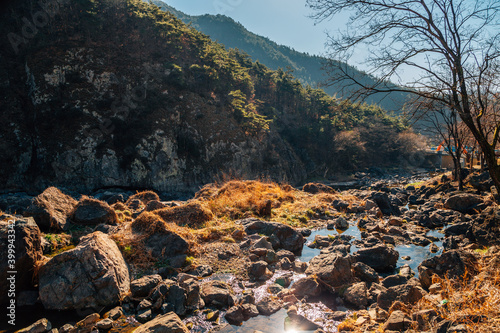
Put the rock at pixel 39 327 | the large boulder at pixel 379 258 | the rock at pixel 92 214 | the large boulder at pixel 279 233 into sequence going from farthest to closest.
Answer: the large boulder at pixel 279 233 < the rock at pixel 92 214 < the large boulder at pixel 379 258 < the rock at pixel 39 327

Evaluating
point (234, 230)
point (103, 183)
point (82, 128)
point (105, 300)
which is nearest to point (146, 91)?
point (82, 128)

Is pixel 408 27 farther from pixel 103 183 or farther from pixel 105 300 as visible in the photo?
pixel 103 183

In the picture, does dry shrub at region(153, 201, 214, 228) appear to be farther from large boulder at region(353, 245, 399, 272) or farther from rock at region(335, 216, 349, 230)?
rock at region(335, 216, 349, 230)

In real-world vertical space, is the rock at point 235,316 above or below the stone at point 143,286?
above

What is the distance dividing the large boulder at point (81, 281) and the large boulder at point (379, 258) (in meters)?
6.24

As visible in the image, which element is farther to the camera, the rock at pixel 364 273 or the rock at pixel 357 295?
the rock at pixel 364 273

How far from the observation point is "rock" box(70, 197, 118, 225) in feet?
29.9

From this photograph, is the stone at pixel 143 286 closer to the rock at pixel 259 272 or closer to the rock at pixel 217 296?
the rock at pixel 217 296

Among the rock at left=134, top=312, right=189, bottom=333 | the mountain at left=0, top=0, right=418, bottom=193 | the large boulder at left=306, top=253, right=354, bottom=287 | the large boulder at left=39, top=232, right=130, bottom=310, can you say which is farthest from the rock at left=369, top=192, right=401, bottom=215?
the large boulder at left=39, top=232, right=130, bottom=310

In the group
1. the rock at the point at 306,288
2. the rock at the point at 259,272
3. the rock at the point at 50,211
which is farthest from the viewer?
the rock at the point at 50,211

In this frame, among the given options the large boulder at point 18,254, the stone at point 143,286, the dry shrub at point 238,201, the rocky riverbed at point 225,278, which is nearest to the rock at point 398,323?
the rocky riverbed at point 225,278

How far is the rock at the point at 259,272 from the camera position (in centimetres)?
689

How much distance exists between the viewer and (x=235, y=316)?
5.15m

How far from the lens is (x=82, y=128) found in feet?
107
